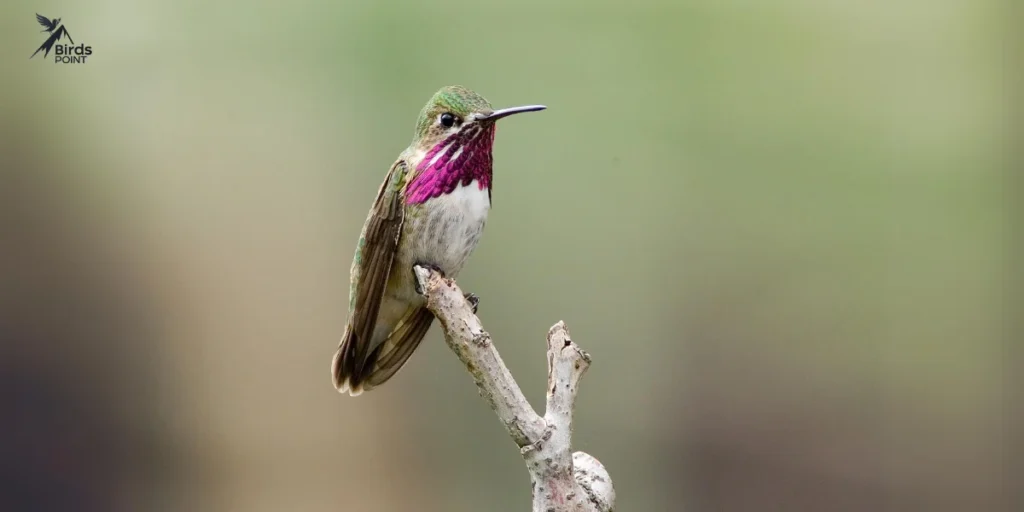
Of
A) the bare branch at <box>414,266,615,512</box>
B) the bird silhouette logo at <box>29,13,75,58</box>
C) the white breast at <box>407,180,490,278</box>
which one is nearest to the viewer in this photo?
the bare branch at <box>414,266,615,512</box>

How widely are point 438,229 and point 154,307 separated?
1.32 m

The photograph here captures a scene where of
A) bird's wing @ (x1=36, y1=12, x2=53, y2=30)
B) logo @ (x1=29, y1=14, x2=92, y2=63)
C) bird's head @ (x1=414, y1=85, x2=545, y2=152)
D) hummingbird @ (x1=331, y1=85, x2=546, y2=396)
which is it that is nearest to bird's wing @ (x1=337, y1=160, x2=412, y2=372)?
hummingbird @ (x1=331, y1=85, x2=546, y2=396)

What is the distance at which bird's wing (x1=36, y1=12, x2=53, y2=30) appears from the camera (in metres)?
3.10

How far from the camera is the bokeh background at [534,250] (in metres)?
3.12

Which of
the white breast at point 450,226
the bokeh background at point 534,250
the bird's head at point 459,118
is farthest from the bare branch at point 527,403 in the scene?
the bokeh background at point 534,250

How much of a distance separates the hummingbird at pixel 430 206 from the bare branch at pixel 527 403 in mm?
144

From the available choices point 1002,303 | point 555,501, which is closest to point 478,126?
point 555,501

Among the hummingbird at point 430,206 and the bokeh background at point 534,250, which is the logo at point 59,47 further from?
the hummingbird at point 430,206

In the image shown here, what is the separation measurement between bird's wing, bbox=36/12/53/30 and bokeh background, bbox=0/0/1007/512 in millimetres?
24

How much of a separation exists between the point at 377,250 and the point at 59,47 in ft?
5.06


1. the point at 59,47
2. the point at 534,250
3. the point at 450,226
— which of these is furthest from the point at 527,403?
the point at 59,47

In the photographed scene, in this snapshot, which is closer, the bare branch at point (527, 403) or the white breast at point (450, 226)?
the bare branch at point (527, 403)

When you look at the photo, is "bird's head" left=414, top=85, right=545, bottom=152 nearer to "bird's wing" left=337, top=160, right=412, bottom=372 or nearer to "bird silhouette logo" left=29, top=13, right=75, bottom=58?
"bird's wing" left=337, top=160, right=412, bottom=372

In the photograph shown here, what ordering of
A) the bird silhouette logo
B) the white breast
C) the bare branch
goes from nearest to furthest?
the bare branch
the white breast
the bird silhouette logo
